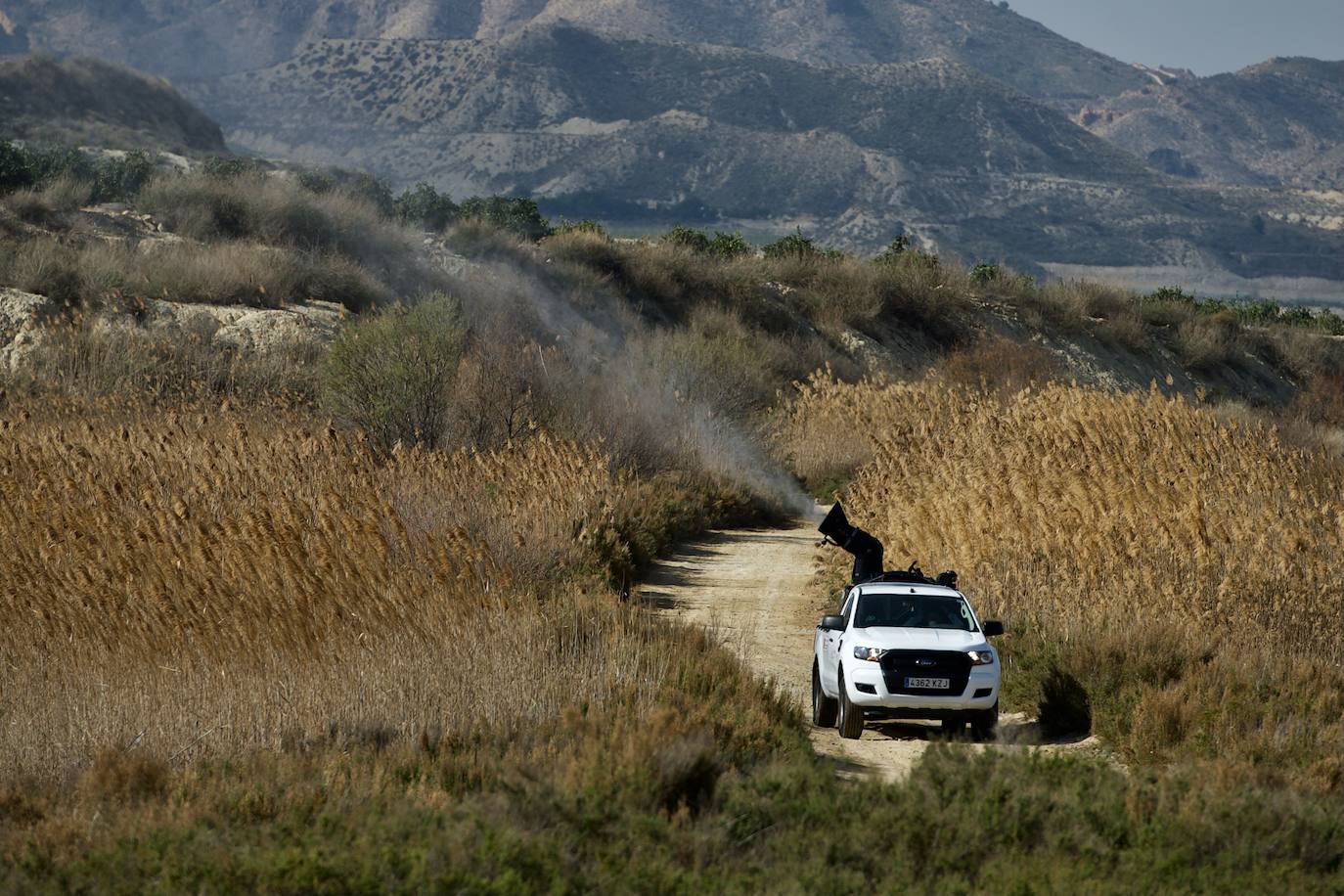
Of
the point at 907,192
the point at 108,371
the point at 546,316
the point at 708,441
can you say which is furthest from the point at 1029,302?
the point at 907,192

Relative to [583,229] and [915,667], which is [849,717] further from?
[583,229]

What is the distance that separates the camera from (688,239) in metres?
50.4

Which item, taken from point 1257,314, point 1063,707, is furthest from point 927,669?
point 1257,314

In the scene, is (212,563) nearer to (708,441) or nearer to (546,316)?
(708,441)


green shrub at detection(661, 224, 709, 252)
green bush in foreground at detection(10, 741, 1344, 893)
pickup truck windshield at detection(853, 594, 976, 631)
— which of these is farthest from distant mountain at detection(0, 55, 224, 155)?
green bush in foreground at detection(10, 741, 1344, 893)

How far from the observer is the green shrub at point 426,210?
47.5 metres

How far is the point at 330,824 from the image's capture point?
7645 mm

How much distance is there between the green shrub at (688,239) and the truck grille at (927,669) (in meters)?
36.8

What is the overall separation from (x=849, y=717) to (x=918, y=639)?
78cm

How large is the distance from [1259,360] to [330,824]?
181ft

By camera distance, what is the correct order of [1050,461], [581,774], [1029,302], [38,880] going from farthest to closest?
1. [1029,302]
2. [1050,461]
3. [581,774]
4. [38,880]

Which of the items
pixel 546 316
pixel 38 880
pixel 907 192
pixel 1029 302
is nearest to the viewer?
pixel 38 880

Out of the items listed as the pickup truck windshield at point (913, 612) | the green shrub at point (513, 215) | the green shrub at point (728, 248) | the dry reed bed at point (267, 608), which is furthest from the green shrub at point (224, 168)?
the pickup truck windshield at point (913, 612)

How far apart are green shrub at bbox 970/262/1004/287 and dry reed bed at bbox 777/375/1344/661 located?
108ft
